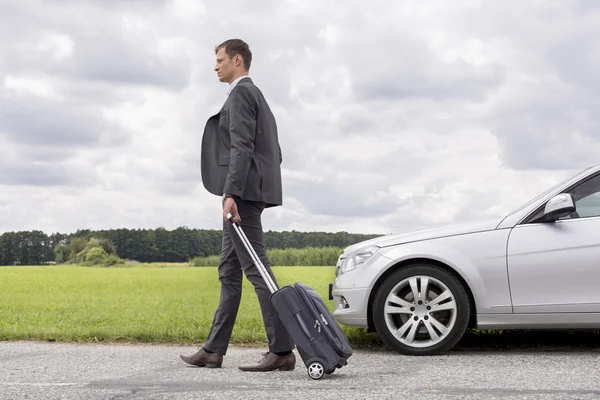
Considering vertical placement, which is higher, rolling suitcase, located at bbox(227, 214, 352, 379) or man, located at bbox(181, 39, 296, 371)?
man, located at bbox(181, 39, 296, 371)

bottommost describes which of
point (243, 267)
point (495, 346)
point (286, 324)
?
point (495, 346)

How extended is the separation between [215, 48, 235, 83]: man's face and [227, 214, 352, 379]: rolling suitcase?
5.76 feet

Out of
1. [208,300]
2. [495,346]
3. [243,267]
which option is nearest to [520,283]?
[495,346]

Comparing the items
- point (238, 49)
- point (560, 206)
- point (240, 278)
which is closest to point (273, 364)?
point (240, 278)

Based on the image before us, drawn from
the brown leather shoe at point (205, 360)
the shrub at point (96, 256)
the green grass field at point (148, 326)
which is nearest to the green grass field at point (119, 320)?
the green grass field at point (148, 326)

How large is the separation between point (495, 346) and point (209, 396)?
332cm

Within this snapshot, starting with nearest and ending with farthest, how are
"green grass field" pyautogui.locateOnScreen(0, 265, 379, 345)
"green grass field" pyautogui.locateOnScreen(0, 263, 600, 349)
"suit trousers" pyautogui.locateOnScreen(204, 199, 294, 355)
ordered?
"suit trousers" pyautogui.locateOnScreen(204, 199, 294, 355), "green grass field" pyautogui.locateOnScreen(0, 263, 600, 349), "green grass field" pyautogui.locateOnScreen(0, 265, 379, 345)

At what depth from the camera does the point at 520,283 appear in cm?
631

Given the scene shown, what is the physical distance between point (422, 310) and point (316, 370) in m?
1.52

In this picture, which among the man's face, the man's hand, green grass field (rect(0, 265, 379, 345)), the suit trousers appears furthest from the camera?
Result: green grass field (rect(0, 265, 379, 345))

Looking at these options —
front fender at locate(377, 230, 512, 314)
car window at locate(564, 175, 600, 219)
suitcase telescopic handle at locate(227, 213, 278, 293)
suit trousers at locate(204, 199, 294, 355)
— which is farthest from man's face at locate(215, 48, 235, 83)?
car window at locate(564, 175, 600, 219)

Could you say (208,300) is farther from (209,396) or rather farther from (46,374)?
(209,396)

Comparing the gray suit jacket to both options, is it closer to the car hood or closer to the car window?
the car hood

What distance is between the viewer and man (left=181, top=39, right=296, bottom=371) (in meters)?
5.45
